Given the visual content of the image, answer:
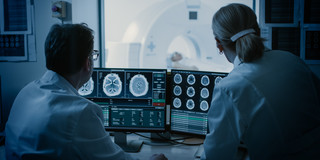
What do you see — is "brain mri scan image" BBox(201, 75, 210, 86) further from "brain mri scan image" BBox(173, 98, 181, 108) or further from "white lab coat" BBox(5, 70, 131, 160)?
"white lab coat" BBox(5, 70, 131, 160)

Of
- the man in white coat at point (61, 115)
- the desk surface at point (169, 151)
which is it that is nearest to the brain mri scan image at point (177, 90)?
the desk surface at point (169, 151)

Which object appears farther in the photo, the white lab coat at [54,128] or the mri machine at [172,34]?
the mri machine at [172,34]

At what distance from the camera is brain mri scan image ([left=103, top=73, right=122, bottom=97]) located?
1603 mm

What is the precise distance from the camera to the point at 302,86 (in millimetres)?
1036

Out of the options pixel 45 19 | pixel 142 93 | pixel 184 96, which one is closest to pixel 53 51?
pixel 142 93

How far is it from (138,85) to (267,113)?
0.80 metres

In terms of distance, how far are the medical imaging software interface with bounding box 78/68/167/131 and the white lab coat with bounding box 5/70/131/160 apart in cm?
57

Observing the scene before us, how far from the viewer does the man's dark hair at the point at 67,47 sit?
103cm

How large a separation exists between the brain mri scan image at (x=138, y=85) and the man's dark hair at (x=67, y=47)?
522 mm

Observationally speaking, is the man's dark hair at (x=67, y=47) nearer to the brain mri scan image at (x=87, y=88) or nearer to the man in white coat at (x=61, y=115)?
the man in white coat at (x=61, y=115)

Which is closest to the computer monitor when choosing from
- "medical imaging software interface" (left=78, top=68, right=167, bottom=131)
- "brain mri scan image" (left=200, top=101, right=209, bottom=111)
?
"medical imaging software interface" (left=78, top=68, right=167, bottom=131)

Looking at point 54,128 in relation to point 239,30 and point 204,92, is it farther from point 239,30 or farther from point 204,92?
point 204,92

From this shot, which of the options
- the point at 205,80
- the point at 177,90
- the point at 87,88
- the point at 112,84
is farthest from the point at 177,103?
the point at 87,88

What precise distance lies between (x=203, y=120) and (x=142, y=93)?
14.9 inches
